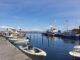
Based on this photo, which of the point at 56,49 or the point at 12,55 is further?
the point at 56,49

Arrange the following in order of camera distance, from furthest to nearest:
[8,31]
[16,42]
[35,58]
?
[8,31], [16,42], [35,58]

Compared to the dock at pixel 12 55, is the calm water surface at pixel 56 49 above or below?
below

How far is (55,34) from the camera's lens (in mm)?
170750

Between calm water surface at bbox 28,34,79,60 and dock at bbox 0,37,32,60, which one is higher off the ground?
dock at bbox 0,37,32,60

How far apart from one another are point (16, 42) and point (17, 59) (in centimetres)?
4938

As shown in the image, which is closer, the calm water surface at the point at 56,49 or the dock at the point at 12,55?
the dock at the point at 12,55

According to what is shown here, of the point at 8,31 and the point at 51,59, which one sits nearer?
the point at 51,59

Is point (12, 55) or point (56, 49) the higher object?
point (12, 55)

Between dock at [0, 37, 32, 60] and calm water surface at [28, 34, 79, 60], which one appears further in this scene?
calm water surface at [28, 34, 79, 60]

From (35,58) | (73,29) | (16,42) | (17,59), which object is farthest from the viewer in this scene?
(73,29)

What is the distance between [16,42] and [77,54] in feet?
109

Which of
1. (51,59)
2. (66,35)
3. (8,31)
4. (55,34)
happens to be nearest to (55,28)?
(55,34)

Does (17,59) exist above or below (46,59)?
above

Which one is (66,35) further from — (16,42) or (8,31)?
(16,42)
